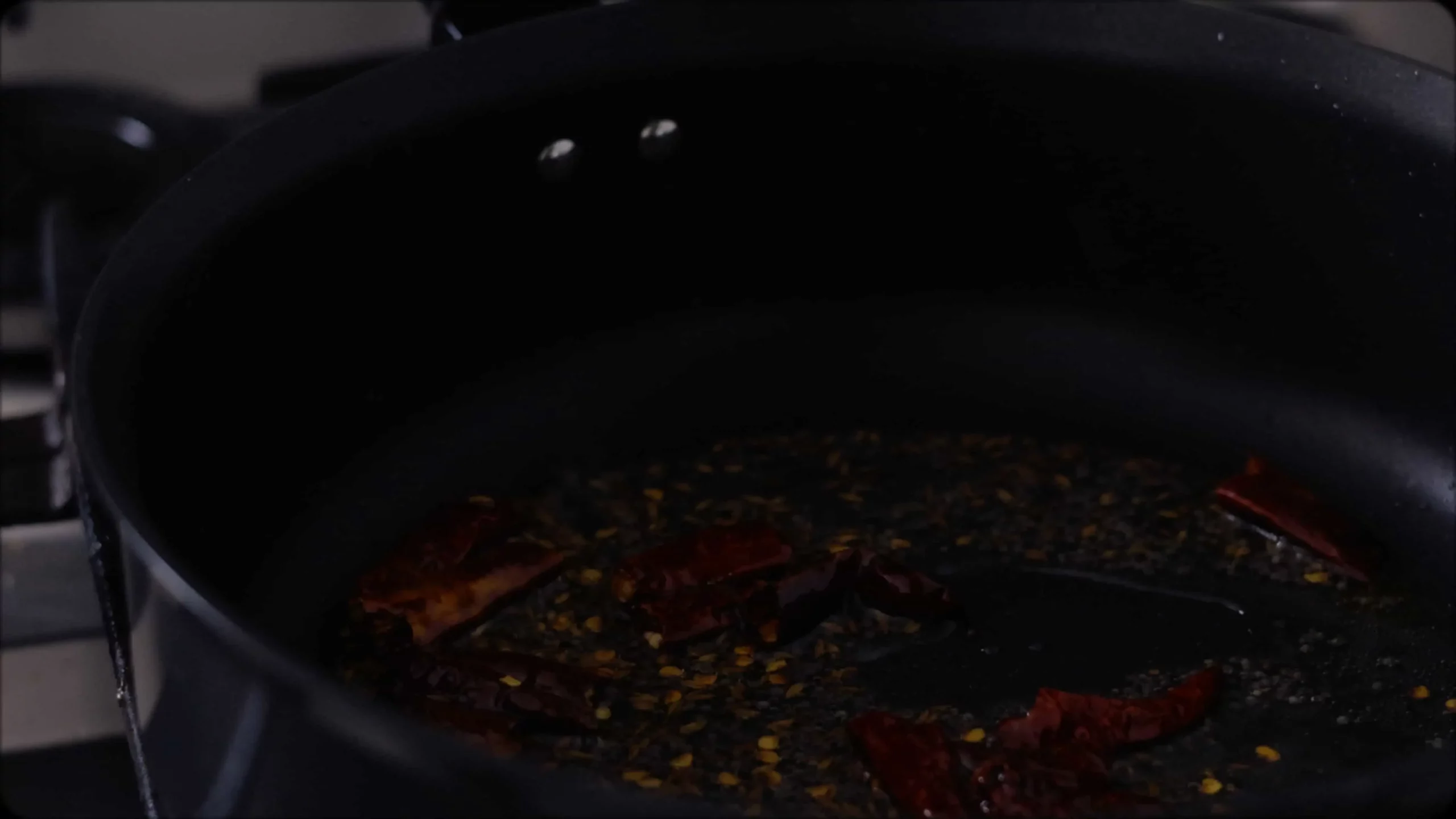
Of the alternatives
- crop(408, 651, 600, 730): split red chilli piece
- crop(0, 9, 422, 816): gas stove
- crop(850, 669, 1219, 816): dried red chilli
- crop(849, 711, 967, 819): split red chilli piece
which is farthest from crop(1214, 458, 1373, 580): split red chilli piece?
crop(0, 9, 422, 816): gas stove

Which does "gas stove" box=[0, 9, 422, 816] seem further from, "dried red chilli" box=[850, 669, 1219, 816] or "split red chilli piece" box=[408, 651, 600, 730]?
"dried red chilli" box=[850, 669, 1219, 816]

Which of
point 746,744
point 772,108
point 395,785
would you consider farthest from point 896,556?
point 395,785

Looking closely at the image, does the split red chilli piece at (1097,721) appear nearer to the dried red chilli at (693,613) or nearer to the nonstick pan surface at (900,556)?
the nonstick pan surface at (900,556)

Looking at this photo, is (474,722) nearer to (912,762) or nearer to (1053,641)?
(912,762)

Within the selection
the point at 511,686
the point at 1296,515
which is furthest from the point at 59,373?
the point at 1296,515

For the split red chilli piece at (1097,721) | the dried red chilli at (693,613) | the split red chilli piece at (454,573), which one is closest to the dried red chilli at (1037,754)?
the split red chilli piece at (1097,721)

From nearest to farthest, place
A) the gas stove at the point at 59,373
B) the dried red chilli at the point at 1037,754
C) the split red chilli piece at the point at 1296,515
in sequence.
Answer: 1. the dried red chilli at the point at 1037,754
2. the gas stove at the point at 59,373
3. the split red chilli piece at the point at 1296,515
